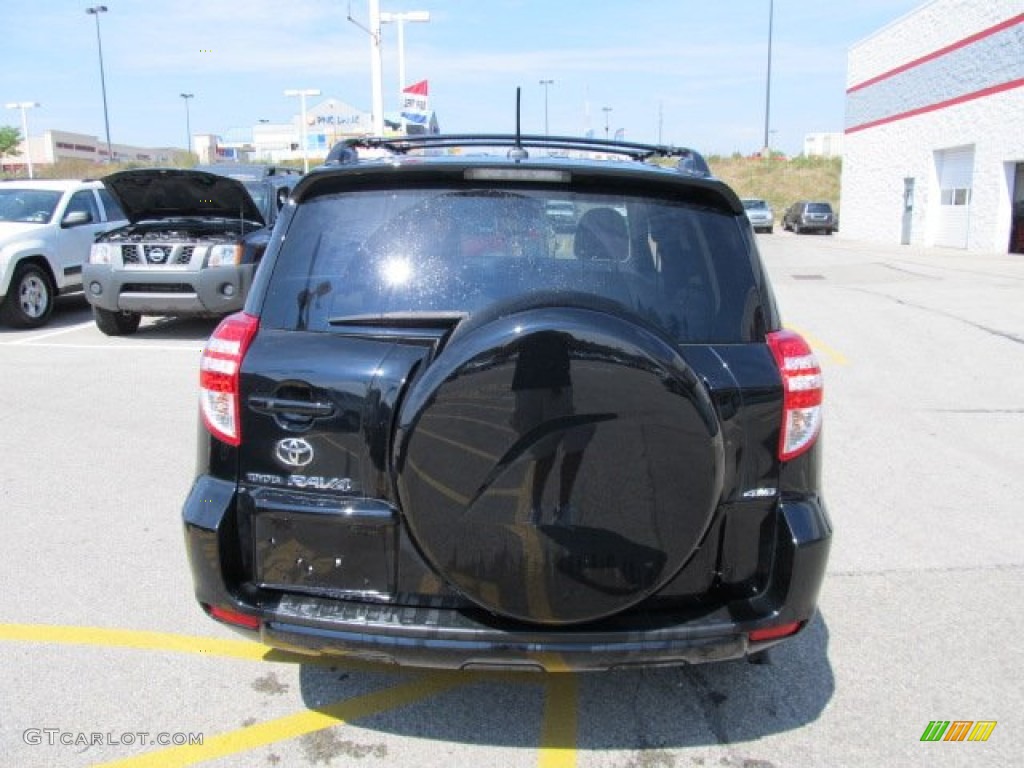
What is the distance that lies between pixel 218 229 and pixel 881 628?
866cm

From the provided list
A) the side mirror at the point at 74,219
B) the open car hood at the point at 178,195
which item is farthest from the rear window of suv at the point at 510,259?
the side mirror at the point at 74,219

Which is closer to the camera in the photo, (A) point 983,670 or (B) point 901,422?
(A) point 983,670

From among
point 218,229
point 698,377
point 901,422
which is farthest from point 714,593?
point 218,229

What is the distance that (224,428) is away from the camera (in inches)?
101

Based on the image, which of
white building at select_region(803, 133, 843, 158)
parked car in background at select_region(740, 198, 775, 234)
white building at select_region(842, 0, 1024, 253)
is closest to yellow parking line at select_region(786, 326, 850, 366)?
white building at select_region(842, 0, 1024, 253)

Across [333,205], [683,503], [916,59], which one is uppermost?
[916,59]

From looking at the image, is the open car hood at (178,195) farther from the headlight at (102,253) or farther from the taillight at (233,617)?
the taillight at (233,617)

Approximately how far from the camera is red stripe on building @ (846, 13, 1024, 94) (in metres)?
24.8

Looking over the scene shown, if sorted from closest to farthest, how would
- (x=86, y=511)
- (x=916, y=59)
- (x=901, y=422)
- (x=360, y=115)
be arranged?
1. (x=86, y=511)
2. (x=901, y=422)
3. (x=916, y=59)
4. (x=360, y=115)

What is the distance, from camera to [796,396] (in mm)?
2559

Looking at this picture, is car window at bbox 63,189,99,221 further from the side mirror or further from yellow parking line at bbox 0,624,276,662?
yellow parking line at bbox 0,624,276,662

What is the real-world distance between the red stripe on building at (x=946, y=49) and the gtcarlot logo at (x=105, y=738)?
28689 mm

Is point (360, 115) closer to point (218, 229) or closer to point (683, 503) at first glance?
point (218, 229)

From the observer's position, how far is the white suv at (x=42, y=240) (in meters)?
10.8
